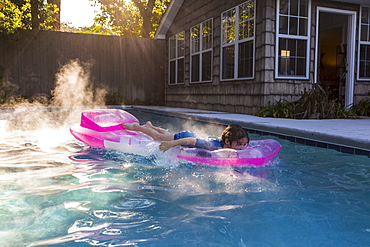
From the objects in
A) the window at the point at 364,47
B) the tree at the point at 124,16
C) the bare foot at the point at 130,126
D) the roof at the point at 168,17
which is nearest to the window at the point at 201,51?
Result: the roof at the point at 168,17

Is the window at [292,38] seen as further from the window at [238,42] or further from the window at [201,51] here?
the window at [201,51]

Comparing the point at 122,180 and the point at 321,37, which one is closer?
the point at 122,180

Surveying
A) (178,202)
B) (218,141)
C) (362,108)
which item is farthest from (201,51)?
(178,202)

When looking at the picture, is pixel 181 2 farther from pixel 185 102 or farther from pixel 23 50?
pixel 23 50

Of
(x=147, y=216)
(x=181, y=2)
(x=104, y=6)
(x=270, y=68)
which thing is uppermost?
(x=104, y=6)

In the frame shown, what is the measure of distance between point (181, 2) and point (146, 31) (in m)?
7.65

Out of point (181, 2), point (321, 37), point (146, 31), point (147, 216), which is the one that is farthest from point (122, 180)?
point (146, 31)

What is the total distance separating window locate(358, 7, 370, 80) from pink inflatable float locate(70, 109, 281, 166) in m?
6.05

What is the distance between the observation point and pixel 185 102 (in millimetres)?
12156

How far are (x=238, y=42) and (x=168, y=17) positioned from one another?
4.95m

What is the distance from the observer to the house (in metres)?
7.78

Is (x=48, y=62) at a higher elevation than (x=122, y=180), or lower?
higher

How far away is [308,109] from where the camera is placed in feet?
23.6

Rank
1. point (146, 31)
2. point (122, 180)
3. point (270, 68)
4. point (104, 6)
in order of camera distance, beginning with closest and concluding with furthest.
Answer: point (122, 180)
point (270, 68)
point (146, 31)
point (104, 6)
